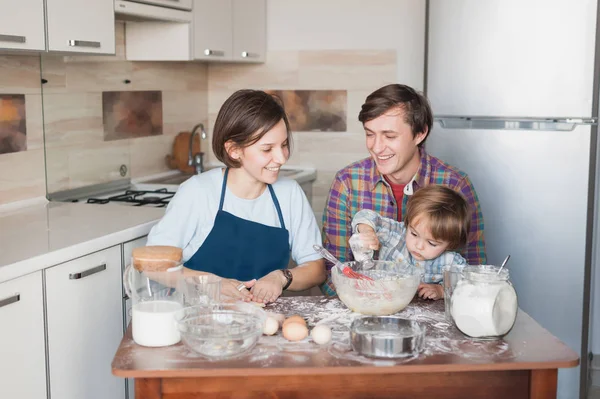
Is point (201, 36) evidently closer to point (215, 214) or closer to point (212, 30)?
point (212, 30)

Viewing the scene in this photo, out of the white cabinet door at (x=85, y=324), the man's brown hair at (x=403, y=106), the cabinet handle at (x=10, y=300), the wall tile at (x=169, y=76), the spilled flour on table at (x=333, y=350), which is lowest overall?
the white cabinet door at (x=85, y=324)

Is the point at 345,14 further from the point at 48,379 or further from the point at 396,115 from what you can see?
the point at 48,379

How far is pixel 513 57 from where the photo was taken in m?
3.34

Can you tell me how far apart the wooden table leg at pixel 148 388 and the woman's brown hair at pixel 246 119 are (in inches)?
34.3

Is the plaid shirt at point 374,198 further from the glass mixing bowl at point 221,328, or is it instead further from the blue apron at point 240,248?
the glass mixing bowl at point 221,328

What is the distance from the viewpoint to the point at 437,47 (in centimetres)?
354

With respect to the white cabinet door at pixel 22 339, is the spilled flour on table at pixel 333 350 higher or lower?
higher

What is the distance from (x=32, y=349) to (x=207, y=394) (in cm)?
76

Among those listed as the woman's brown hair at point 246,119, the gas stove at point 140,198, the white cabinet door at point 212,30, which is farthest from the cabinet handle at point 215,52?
the woman's brown hair at point 246,119

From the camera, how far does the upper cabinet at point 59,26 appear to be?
7.89 ft

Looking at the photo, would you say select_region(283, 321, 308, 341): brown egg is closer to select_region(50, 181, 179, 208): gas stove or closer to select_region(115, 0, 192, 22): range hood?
select_region(50, 181, 179, 208): gas stove

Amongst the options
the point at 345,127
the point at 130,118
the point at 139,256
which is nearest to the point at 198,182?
the point at 139,256

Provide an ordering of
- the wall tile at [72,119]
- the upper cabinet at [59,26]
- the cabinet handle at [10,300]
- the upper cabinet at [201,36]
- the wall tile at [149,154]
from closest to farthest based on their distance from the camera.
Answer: the cabinet handle at [10,300], the upper cabinet at [59,26], the wall tile at [72,119], the upper cabinet at [201,36], the wall tile at [149,154]

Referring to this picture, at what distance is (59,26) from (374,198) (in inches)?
46.9
